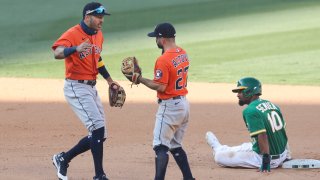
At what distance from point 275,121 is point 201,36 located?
1263 centimetres

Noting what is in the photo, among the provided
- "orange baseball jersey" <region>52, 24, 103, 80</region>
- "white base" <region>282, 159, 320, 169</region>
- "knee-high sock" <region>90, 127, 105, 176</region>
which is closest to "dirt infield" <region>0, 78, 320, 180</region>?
"white base" <region>282, 159, 320, 169</region>

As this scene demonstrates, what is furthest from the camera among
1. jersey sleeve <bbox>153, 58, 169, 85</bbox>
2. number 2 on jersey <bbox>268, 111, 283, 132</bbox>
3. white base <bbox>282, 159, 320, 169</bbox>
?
white base <bbox>282, 159, 320, 169</bbox>

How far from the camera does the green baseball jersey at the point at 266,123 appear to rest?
902 cm

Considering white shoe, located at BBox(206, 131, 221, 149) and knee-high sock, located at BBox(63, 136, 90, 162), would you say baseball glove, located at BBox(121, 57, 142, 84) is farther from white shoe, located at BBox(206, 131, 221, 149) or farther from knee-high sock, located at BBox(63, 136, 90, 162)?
white shoe, located at BBox(206, 131, 221, 149)

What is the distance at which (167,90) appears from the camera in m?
8.45

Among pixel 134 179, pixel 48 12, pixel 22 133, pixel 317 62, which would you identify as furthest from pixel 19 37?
pixel 134 179

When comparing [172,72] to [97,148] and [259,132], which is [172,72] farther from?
[259,132]

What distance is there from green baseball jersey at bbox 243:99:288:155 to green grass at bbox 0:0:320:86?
7.03 meters

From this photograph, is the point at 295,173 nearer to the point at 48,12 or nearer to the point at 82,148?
the point at 82,148

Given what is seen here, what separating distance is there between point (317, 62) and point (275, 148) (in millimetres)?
9325

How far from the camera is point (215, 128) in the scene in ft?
40.6

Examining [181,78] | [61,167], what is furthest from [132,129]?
[181,78]

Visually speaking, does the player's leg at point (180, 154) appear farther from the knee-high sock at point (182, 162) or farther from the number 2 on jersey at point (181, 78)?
the number 2 on jersey at point (181, 78)

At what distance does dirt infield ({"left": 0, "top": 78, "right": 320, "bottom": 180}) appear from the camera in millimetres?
9508
